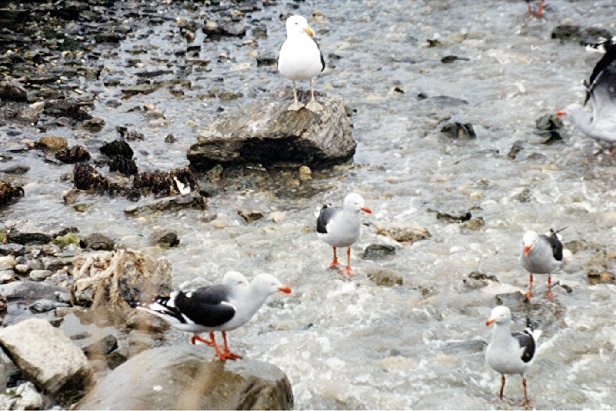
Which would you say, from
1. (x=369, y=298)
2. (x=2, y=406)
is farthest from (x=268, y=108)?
(x=2, y=406)

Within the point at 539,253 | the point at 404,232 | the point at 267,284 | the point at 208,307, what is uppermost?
the point at 267,284

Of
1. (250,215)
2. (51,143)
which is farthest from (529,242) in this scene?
(51,143)

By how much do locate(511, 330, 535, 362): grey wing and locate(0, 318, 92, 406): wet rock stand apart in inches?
168

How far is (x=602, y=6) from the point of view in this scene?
20.9m

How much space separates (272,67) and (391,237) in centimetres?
926

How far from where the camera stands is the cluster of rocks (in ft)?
22.3

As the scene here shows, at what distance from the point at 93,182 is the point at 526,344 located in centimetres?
814

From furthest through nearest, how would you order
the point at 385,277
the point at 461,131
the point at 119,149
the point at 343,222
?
the point at 461,131
the point at 119,149
the point at 385,277
the point at 343,222

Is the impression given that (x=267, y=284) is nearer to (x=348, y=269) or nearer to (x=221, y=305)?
(x=221, y=305)

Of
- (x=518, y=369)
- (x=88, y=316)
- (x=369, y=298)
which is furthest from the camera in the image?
(x=369, y=298)

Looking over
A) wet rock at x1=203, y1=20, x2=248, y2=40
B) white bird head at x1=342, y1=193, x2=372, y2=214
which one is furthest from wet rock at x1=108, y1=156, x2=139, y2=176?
wet rock at x1=203, y1=20, x2=248, y2=40

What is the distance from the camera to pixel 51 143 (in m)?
14.3

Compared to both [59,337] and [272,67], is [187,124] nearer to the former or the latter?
[272,67]

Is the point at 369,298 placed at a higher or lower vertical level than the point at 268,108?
lower
